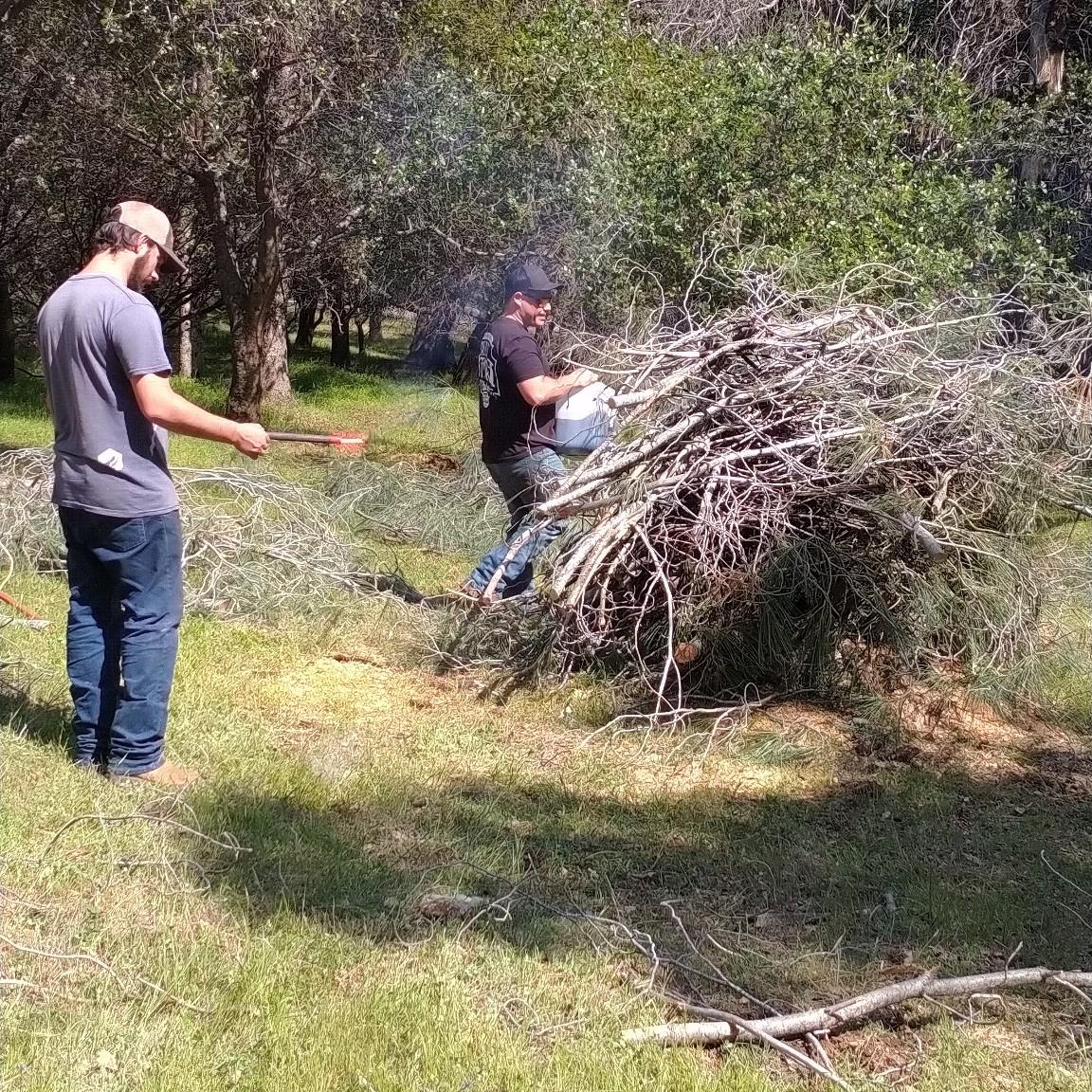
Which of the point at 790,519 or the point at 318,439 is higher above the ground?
the point at 318,439

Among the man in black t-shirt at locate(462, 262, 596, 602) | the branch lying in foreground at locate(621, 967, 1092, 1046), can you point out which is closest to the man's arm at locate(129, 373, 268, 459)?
the branch lying in foreground at locate(621, 967, 1092, 1046)

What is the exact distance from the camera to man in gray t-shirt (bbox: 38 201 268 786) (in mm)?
3609

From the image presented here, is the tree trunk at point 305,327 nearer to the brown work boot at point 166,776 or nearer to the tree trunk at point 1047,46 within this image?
the tree trunk at point 1047,46

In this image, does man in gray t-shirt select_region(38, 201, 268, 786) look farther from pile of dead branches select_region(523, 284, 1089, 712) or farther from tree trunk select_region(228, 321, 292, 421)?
tree trunk select_region(228, 321, 292, 421)

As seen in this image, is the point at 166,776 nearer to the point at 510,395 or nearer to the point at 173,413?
the point at 173,413

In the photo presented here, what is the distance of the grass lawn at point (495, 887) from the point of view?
2.75 metres

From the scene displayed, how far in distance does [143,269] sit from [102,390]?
1.43 feet

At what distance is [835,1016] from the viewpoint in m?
2.87

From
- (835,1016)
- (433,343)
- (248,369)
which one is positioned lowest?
(433,343)

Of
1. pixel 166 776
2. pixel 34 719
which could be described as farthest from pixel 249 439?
pixel 34 719

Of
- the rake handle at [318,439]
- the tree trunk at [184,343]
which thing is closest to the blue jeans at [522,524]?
the rake handle at [318,439]

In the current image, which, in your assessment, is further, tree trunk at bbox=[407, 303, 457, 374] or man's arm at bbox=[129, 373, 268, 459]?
tree trunk at bbox=[407, 303, 457, 374]

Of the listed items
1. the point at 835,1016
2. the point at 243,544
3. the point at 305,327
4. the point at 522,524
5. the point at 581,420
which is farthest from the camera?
the point at 305,327

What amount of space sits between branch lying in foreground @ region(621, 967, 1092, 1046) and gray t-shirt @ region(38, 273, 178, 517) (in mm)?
2079
